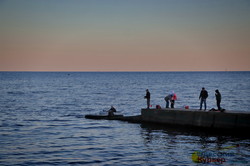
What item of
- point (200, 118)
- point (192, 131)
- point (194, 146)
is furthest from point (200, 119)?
point (194, 146)

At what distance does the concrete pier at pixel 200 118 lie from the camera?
86.2 feet

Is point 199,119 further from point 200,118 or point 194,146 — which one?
point 194,146

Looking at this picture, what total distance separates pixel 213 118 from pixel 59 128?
43.5ft

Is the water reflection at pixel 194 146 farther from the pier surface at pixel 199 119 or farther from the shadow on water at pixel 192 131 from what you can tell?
the pier surface at pixel 199 119

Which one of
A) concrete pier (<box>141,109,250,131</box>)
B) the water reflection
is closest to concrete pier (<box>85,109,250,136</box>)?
concrete pier (<box>141,109,250,131</box>)

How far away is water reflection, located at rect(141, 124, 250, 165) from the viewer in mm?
20631

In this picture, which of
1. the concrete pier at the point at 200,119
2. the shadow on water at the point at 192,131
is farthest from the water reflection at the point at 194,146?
the concrete pier at the point at 200,119

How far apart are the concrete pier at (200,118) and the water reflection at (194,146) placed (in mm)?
712

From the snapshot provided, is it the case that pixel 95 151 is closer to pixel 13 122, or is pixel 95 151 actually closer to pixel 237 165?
pixel 237 165

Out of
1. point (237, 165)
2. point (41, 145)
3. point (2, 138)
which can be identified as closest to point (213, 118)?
point (237, 165)

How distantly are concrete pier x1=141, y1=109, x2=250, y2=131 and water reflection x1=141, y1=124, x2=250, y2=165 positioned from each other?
2.34 feet

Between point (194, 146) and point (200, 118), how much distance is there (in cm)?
509

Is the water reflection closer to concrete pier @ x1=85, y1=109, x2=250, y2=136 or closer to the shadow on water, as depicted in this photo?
the shadow on water

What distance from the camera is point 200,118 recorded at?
2869 cm
